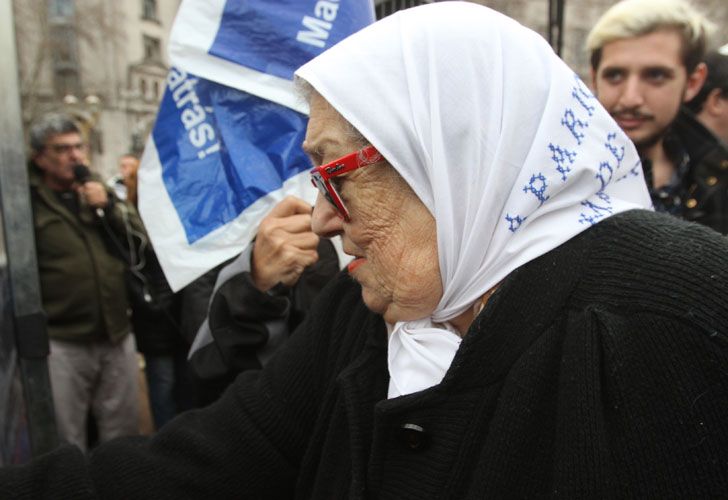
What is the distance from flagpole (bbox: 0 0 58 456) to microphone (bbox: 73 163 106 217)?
224 centimetres

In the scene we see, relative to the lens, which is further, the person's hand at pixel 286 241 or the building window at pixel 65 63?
the building window at pixel 65 63

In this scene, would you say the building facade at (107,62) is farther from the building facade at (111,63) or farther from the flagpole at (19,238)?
the flagpole at (19,238)

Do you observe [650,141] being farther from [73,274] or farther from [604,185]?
[73,274]

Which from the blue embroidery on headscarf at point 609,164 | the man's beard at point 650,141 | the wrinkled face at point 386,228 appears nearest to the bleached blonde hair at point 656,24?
the man's beard at point 650,141

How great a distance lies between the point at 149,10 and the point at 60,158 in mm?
24665

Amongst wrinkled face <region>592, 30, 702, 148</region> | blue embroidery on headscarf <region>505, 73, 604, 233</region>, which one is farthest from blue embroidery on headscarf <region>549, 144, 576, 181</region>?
wrinkled face <region>592, 30, 702, 148</region>

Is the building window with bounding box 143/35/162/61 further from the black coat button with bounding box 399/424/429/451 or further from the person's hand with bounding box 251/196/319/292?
the black coat button with bounding box 399/424/429/451

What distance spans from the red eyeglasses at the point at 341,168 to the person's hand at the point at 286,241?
714 millimetres

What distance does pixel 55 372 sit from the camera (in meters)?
4.03

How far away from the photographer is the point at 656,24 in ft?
8.24

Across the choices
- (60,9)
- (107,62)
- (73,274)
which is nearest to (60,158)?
(73,274)

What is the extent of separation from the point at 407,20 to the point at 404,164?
0.87ft

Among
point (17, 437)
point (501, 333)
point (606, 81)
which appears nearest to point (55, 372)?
point (17, 437)

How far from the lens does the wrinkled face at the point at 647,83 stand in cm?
252
